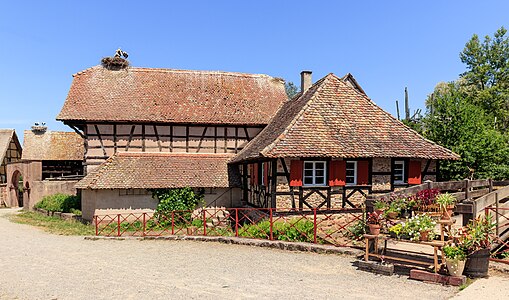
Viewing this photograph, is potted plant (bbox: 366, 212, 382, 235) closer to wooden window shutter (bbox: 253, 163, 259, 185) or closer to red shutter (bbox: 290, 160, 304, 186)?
red shutter (bbox: 290, 160, 304, 186)

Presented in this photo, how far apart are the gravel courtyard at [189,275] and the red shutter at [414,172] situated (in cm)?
727

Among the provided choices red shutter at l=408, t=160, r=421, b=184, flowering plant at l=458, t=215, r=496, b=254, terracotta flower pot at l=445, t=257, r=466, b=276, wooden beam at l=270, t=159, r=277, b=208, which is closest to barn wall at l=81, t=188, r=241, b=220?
wooden beam at l=270, t=159, r=277, b=208

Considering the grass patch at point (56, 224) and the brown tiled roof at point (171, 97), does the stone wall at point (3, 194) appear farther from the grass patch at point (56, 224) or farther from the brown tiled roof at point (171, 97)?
the brown tiled roof at point (171, 97)

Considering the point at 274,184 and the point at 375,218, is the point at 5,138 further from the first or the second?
the point at 375,218

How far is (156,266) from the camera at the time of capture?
34.0ft

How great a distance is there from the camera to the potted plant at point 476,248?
7.93 meters

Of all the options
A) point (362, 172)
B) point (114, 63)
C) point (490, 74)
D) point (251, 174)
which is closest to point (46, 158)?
point (114, 63)

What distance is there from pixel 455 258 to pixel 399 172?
8.86 meters

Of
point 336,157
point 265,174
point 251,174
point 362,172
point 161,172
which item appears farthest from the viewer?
point 161,172

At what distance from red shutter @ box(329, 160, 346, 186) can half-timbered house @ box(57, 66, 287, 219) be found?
5702 millimetres

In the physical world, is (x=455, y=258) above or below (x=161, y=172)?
below

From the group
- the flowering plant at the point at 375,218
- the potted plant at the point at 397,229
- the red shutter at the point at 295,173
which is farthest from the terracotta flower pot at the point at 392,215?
the red shutter at the point at 295,173

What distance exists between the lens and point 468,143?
19.5 metres

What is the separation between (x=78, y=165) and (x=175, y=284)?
83.8 ft
